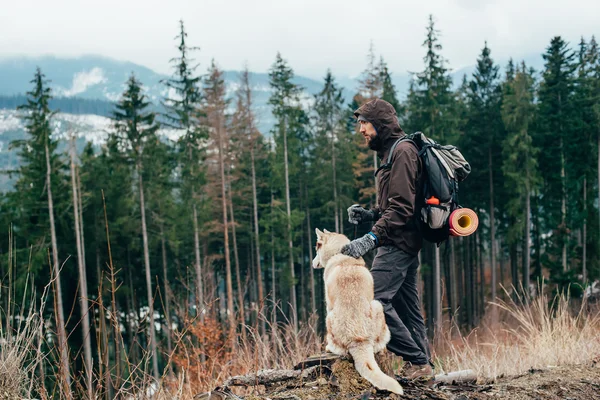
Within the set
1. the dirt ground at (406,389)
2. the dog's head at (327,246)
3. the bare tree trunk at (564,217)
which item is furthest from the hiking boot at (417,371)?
the bare tree trunk at (564,217)

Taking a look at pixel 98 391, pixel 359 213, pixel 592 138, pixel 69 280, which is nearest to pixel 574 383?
pixel 359 213

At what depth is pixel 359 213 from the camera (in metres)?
4.32

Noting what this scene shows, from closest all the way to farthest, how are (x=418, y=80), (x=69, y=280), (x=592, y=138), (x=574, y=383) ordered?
(x=574, y=383)
(x=418, y=80)
(x=592, y=138)
(x=69, y=280)

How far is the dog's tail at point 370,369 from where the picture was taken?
319cm

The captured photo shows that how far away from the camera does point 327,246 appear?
394 cm

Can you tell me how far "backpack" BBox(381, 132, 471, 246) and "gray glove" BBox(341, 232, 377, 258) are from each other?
44 centimetres

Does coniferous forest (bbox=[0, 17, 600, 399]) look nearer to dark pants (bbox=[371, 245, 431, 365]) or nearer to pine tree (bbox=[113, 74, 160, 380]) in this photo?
pine tree (bbox=[113, 74, 160, 380])


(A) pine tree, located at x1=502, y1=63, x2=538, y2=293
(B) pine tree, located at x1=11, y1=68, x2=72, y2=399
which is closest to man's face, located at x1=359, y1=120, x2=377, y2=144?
(B) pine tree, located at x1=11, y1=68, x2=72, y2=399

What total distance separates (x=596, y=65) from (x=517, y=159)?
6.02 metres

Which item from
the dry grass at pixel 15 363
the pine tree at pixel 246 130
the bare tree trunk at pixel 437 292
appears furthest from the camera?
the pine tree at pixel 246 130

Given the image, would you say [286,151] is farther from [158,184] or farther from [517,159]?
[517,159]

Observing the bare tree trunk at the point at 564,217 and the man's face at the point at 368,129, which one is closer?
the man's face at the point at 368,129

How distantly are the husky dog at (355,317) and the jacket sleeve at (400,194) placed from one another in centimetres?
35

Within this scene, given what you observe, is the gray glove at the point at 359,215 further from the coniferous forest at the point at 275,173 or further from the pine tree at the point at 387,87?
the pine tree at the point at 387,87
